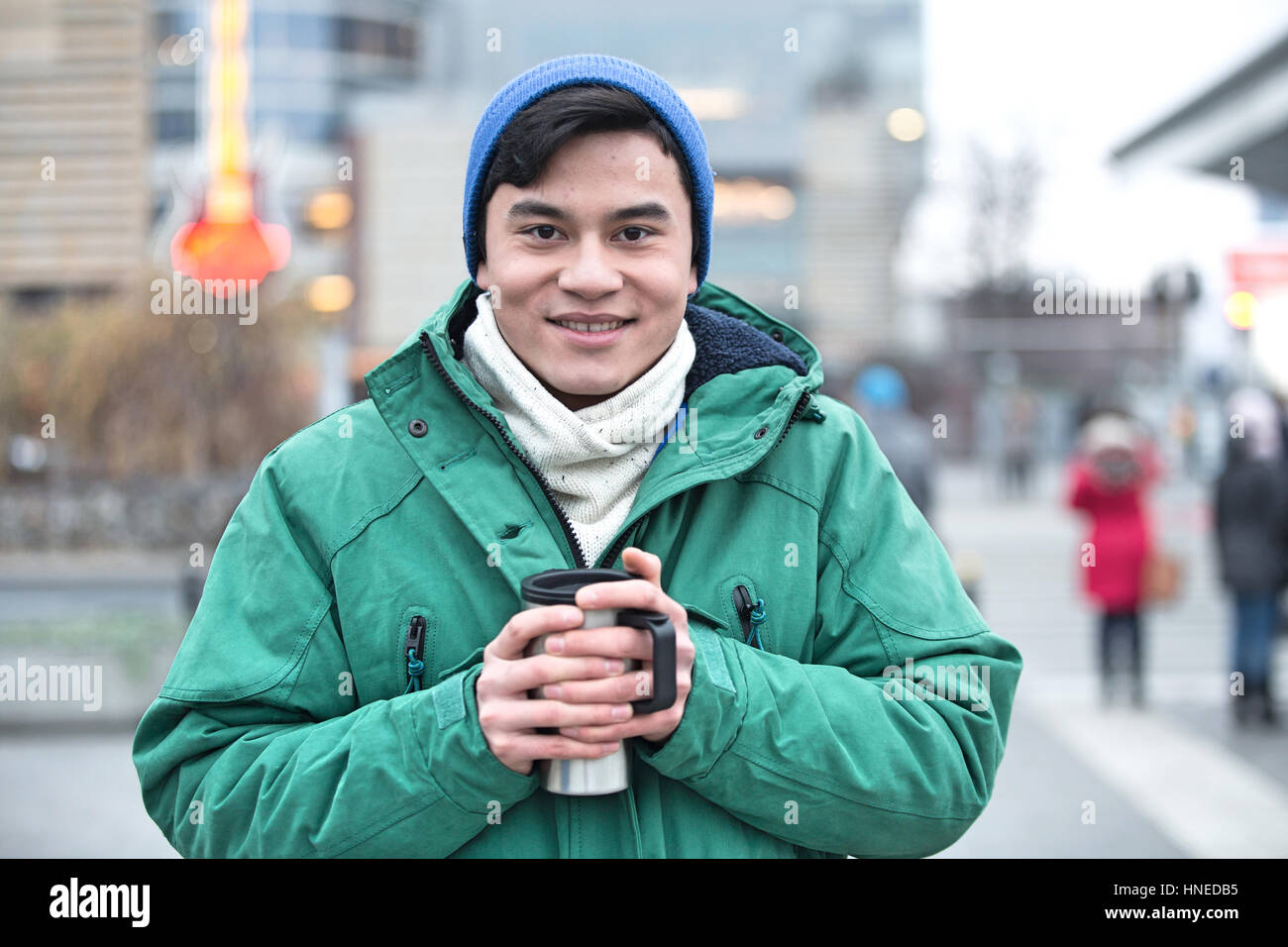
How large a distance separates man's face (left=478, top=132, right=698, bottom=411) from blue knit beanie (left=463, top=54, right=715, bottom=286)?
4 centimetres

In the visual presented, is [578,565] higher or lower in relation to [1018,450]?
lower

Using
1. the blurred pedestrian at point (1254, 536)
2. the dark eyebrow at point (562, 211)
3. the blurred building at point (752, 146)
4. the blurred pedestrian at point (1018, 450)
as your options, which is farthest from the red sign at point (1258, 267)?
the blurred building at point (752, 146)

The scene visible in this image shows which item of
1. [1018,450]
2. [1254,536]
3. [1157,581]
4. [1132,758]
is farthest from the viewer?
[1018,450]

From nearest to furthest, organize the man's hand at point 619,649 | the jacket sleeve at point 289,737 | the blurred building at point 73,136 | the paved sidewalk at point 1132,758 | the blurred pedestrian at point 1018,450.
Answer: the man's hand at point 619,649
the jacket sleeve at point 289,737
the paved sidewalk at point 1132,758
the blurred pedestrian at point 1018,450
the blurred building at point 73,136

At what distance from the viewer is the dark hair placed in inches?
58.8

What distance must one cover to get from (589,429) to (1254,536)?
6.80m

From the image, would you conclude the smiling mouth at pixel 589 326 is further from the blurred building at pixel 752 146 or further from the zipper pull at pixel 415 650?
the blurred building at pixel 752 146

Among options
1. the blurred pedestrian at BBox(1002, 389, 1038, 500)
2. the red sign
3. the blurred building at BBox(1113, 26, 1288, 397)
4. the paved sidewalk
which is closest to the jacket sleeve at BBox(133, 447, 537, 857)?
the paved sidewalk

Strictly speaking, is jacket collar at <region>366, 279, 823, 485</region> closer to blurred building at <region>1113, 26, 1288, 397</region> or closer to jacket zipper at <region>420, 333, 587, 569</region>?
jacket zipper at <region>420, 333, 587, 569</region>

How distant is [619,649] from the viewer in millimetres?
1324

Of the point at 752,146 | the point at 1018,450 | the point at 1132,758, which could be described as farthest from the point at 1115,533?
the point at 752,146

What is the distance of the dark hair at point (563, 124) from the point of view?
149 cm

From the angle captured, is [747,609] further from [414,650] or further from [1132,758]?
[1132,758]
